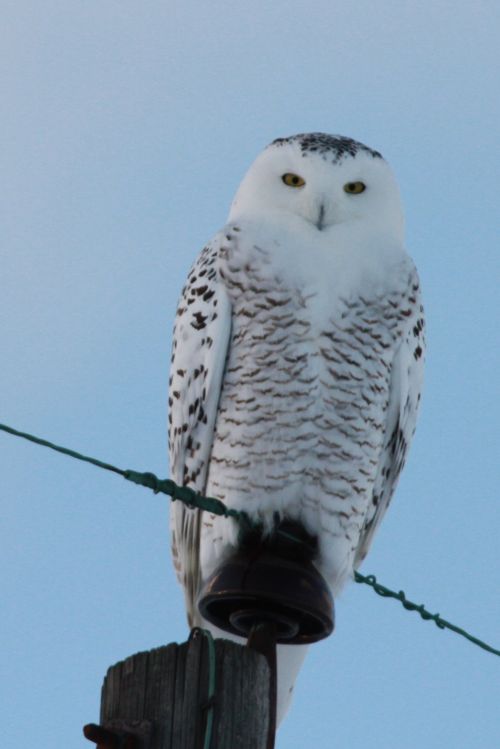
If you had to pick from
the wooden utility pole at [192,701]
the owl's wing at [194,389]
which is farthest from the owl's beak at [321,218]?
the wooden utility pole at [192,701]

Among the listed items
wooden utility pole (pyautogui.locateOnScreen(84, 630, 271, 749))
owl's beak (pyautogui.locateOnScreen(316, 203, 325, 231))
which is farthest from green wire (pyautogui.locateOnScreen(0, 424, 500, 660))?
owl's beak (pyautogui.locateOnScreen(316, 203, 325, 231))

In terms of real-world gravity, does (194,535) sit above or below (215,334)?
below

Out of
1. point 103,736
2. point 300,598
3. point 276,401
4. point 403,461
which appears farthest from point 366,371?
point 103,736

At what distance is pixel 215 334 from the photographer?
465 cm

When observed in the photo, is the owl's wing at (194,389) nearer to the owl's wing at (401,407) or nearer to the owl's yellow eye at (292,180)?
the owl's yellow eye at (292,180)

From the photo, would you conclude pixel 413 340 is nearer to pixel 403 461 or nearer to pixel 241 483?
pixel 403 461

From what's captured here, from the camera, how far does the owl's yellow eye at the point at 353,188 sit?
4918 millimetres

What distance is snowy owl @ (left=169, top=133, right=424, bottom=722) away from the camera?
4.52m

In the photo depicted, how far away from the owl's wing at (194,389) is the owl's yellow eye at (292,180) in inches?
13.6

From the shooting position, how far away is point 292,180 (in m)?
4.92

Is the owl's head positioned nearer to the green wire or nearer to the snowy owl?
the snowy owl

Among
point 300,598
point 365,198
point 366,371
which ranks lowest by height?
point 300,598

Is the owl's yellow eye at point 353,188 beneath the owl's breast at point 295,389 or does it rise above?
above

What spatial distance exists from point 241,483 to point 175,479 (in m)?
0.40
